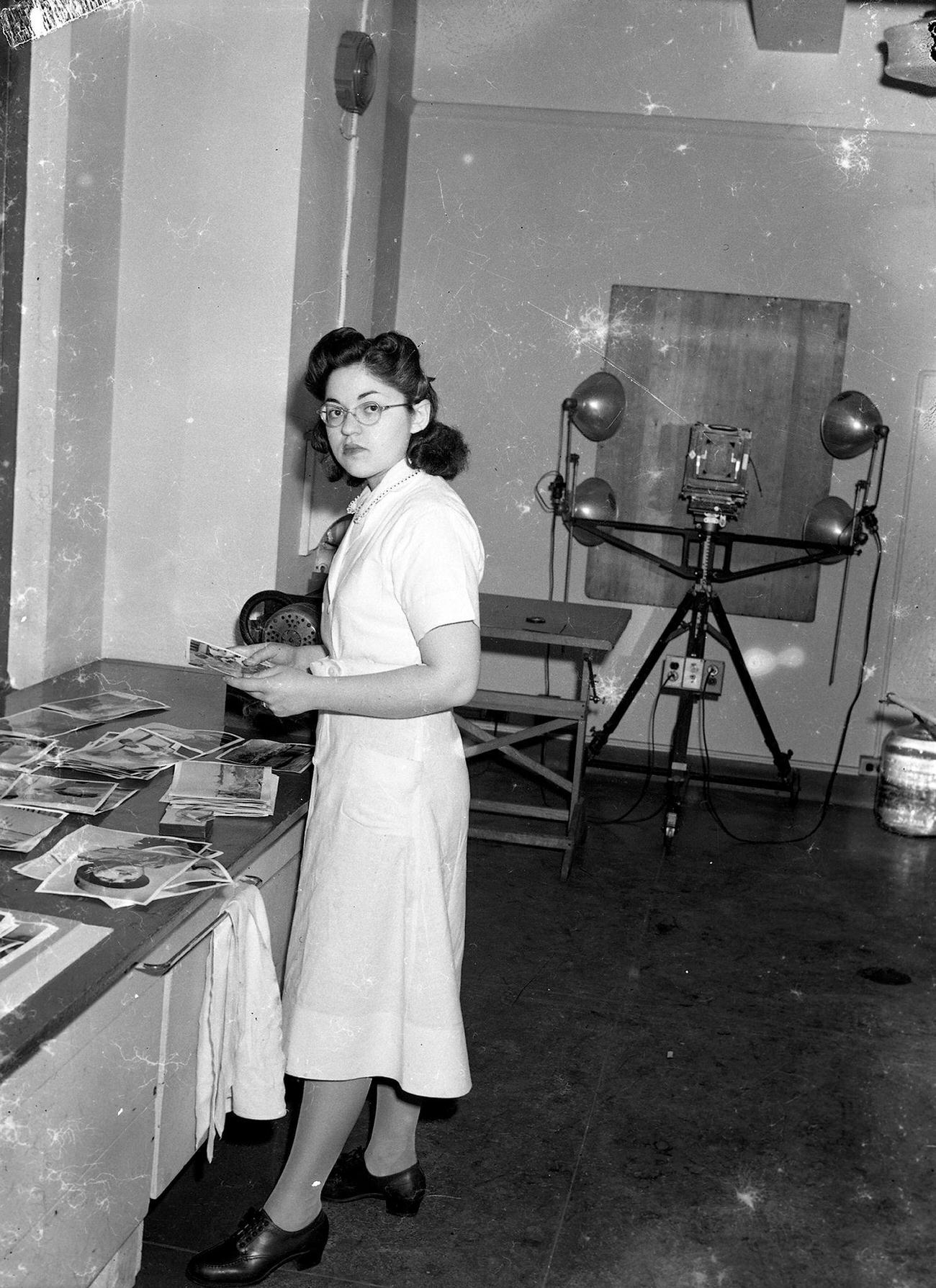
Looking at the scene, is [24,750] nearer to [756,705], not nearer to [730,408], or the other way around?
[756,705]

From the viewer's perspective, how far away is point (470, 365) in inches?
226

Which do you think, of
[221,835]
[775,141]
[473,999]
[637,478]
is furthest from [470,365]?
[221,835]

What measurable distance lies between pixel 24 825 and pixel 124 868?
0.25 m

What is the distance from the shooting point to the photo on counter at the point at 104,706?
291 centimetres

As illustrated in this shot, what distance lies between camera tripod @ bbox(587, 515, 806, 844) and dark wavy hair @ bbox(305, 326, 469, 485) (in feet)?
9.85

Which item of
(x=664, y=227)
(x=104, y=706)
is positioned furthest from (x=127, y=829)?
(x=664, y=227)

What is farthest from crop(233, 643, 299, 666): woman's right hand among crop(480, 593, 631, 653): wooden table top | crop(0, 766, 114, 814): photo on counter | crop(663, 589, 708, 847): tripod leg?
crop(663, 589, 708, 847): tripod leg

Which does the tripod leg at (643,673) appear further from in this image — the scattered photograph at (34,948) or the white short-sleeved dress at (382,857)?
the scattered photograph at (34,948)

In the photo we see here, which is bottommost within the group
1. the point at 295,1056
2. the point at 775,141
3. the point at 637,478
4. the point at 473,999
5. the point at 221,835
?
the point at 473,999

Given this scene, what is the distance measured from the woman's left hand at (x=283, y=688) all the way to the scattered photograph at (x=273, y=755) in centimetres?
64

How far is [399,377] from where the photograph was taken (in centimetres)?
212

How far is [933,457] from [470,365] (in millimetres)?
1987

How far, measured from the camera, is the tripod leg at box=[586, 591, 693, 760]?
5.27m

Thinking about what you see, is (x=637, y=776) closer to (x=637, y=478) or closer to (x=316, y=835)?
(x=637, y=478)
